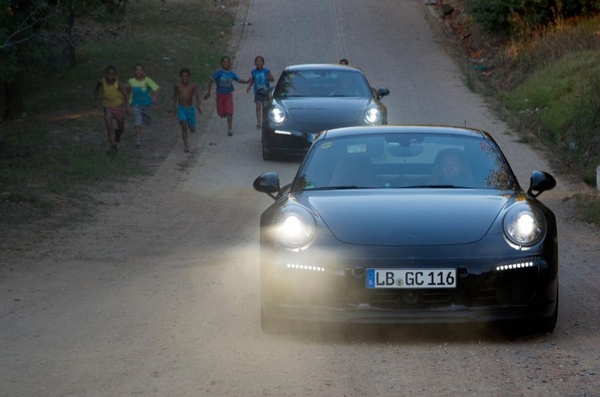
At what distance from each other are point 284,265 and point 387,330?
898mm

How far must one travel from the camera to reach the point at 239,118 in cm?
2495

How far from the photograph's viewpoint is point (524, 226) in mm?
6680

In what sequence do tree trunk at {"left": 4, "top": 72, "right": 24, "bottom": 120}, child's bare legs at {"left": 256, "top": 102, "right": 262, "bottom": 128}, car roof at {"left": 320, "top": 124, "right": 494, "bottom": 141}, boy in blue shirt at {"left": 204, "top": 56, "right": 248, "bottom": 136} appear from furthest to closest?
tree trunk at {"left": 4, "top": 72, "right": 24, "bottom": 120} → child's bare legs at {"left": 256, "top": 102, "right": 262, "bottom": 128} → boy in blue shirt at {"left": 204, "top": 56, "right": 248, "bottom": 136} → car roof at {"left": 320, "top": 124, "right": 494, "bottom": 141}

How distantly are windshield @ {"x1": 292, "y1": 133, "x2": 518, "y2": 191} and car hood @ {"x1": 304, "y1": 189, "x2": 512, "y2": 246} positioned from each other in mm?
387

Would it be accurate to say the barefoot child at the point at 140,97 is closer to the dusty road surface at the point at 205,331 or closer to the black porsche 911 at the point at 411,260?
the dusty road surface at the point at 205,331

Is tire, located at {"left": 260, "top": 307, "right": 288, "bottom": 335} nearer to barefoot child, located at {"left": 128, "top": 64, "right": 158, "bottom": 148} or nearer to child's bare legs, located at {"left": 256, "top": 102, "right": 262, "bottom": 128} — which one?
barefoot child, located at {"left": 128, "top": 64, "right": 158, "bottom": 148}

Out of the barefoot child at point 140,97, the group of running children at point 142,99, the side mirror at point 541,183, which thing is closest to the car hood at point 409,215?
the side mirror at point 541,183

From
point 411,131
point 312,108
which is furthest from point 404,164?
point 312,108

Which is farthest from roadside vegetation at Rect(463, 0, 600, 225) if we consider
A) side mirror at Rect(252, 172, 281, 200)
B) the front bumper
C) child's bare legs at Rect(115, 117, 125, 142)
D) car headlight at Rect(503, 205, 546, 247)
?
child's bare legs at Rect(115, 117, 125, 142)

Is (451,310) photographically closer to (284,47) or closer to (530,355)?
(530,355)

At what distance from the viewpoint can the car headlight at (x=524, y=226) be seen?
6.61 meters

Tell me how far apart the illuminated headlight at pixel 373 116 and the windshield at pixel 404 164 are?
32.6ft

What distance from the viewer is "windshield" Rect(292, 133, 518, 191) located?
7738 millimetres

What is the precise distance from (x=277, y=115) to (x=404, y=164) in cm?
1066
